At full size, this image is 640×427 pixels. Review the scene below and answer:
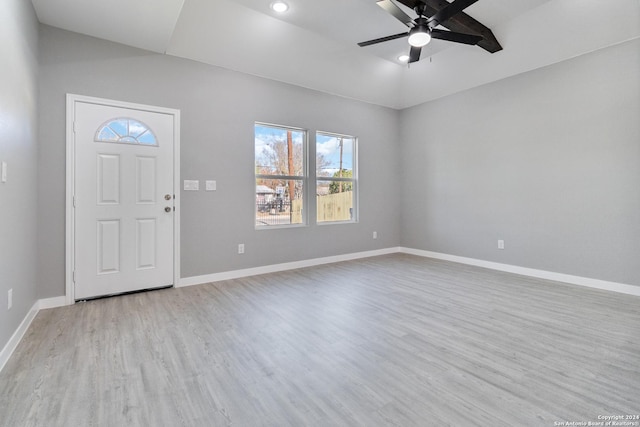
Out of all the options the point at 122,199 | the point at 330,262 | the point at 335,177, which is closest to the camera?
the point at 122,199

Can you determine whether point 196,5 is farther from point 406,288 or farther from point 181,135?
point 406,288

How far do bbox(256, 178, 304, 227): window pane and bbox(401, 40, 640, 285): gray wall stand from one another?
7.73ft

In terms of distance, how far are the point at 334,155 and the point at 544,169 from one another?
297cm

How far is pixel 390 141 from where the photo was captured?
580 centimetres

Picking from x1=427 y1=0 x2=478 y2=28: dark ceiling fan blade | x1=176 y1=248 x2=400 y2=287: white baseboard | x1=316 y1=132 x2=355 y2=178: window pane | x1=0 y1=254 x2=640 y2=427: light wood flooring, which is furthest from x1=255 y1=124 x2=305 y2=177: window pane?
x1=427 y1=0 x2=478 y2=28: dark ceiling fan blade

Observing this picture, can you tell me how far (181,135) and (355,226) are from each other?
306cm

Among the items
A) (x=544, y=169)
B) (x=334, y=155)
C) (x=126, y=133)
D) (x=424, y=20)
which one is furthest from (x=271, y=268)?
(x=544, y=169)

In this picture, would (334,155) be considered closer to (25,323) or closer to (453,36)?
(453,36)

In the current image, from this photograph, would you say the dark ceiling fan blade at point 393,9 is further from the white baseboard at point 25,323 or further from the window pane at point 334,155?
the white baseboard at point 25,323

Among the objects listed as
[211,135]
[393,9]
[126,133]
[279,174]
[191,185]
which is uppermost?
[393,9]

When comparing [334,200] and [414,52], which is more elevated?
[414,52]

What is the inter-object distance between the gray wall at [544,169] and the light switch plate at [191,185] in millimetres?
3816

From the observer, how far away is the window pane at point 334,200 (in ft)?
16.4

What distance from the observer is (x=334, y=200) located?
5188mm
